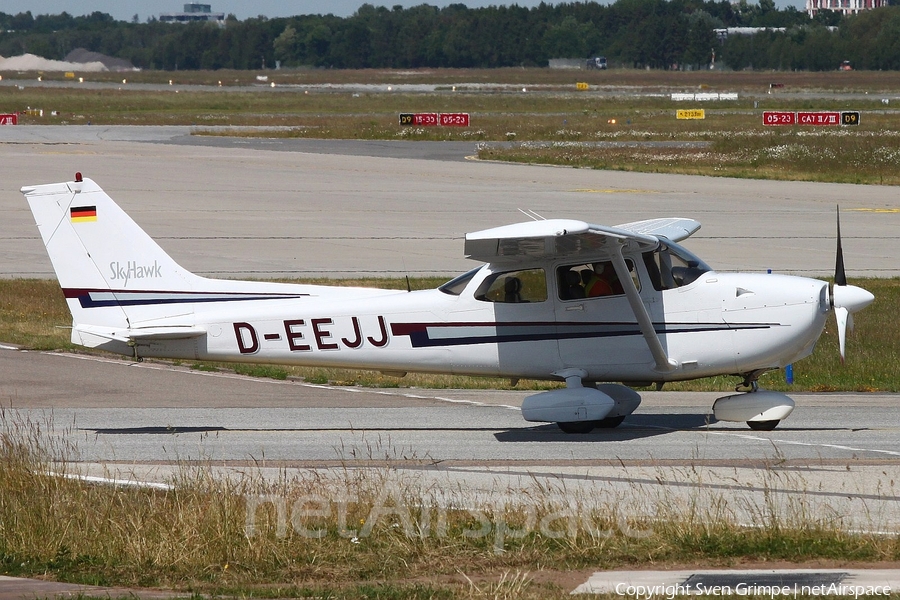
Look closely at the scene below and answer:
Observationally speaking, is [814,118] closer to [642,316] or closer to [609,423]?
[609,423]

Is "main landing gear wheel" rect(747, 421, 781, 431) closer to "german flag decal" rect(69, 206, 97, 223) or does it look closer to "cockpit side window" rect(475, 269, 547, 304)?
"cockpit side window" rect(475, 269, 547, 304)

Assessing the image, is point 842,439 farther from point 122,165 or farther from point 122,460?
point 122,165

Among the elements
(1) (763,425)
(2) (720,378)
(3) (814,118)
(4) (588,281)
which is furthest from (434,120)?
(1) (763,425)

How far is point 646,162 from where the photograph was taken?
50125mm

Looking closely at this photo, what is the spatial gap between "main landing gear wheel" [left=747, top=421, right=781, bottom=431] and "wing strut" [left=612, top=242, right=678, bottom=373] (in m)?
1.15

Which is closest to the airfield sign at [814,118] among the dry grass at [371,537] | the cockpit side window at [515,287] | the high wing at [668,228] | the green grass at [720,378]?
the green grass at [720,378]

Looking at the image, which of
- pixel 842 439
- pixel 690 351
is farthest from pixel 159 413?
pixel 842 439

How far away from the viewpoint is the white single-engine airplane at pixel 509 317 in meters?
12.7

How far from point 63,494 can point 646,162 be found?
42801mm

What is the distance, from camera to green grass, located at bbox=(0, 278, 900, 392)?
16.7m

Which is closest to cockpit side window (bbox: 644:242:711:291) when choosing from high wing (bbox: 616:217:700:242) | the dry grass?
high wing (bbox: 616:217:700:242)

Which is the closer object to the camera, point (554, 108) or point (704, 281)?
point (704, 281)

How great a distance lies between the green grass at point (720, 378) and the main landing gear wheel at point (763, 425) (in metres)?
2.98

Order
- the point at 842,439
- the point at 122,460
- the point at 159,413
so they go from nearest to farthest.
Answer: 1. the point at 122,460
2. the point at 842,439
3. the point at 159,413
